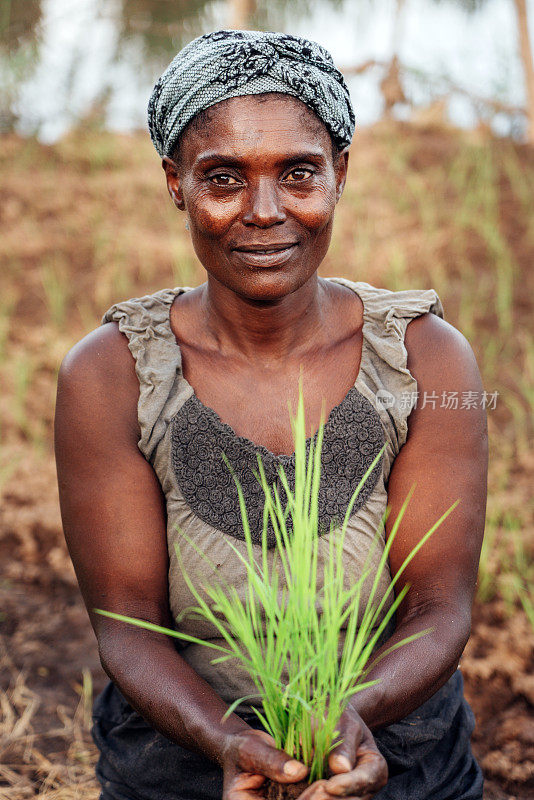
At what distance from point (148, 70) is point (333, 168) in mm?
5577

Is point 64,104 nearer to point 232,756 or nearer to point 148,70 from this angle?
point 148,70

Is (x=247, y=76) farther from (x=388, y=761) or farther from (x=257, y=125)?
(x=388, y=761)

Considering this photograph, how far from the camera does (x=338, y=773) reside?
3.65 ft

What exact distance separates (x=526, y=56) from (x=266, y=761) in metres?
6.42

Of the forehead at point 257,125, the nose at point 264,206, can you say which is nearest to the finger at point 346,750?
the nose at point 264,206

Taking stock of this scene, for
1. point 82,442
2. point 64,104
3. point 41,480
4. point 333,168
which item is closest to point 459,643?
point 82,442

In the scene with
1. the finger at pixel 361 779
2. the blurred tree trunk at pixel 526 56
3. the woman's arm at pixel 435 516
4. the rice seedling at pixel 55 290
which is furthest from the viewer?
the blurred tree trunk at pixel 526 56

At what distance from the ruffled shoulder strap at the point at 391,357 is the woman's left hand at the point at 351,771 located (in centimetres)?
62

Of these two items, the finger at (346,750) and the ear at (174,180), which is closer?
the finger at (346,750)

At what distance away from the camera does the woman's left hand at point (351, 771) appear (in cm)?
109

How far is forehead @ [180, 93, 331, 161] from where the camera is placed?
144 cm

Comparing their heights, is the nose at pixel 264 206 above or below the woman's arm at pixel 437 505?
above

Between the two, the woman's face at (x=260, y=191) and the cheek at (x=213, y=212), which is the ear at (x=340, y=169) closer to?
Answer: the woman's face at (x=260, y=191)

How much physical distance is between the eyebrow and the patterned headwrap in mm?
80
